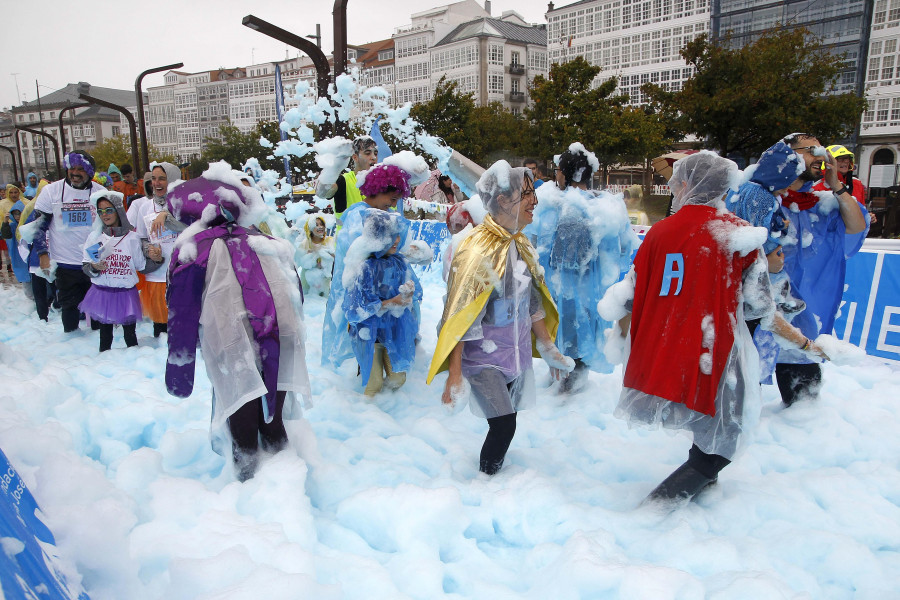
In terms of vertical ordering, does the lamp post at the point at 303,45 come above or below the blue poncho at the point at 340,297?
above

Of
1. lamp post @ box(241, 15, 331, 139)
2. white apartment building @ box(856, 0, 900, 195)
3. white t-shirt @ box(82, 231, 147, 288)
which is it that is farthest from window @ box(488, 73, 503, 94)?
white t-shirt @ box(82, 231, 147, 288)

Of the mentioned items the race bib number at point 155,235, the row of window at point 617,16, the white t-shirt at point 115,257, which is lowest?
the white t-shirt at point 115,257

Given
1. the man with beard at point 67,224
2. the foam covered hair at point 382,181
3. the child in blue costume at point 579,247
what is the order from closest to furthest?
1. the foam covered hair at point 382,181
2. the child in blue costume at point 579,247
3. the man with beard at point 67,224

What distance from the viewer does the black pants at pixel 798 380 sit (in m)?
4.00

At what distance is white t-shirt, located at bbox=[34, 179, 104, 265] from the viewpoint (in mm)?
6129

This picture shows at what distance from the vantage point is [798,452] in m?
3.57

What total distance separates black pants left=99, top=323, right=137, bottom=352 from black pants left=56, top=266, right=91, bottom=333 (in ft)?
2.59

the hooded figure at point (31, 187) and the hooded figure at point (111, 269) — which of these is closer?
the hooded figure at point (111, 269)

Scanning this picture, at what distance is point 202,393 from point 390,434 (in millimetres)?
1596

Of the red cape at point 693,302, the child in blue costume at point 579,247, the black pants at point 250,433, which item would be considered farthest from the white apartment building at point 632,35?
the black pants at point 250,433

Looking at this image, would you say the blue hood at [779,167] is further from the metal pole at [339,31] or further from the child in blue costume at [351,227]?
the metal pole at [339,31]

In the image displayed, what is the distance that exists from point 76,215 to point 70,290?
0.82m

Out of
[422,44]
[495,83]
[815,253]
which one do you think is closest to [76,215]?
[815,253]

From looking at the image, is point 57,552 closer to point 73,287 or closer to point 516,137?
point 73,287
